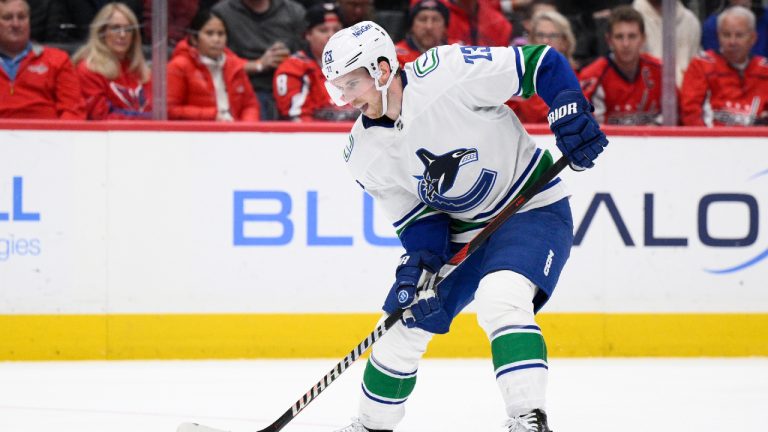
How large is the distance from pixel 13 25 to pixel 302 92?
1.14m

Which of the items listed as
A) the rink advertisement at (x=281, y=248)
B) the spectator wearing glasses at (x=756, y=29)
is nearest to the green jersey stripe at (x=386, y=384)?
the rink advertisement at (x=281, y=248)

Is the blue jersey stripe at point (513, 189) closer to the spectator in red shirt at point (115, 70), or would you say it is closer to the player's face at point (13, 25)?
the spectator in red shirt at point (115, 70)

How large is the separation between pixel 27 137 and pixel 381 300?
149 cm

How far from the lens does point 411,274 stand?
9.28 feet

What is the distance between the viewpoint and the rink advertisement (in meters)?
4.42

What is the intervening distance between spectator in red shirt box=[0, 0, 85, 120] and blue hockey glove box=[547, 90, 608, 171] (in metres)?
2.37

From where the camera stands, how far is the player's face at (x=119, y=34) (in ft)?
14.6

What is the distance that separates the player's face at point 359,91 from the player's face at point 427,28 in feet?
5.89

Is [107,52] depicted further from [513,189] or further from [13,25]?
[513,189]

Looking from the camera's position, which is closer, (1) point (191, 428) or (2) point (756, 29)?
(1) point (191, 428)

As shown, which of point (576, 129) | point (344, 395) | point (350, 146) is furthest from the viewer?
point (344, 395)

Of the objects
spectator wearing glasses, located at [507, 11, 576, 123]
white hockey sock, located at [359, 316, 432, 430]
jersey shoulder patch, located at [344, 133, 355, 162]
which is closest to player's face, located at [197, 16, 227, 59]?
spectator wearing glasses, located at [507, 11, 576, 123]

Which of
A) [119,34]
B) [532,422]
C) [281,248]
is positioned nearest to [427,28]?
[281,248]

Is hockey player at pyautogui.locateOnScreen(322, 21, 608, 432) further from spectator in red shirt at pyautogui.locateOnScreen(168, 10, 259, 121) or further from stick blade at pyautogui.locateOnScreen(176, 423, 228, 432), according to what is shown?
spectator in red shirt at pyautogui.locateOnScreen(168, 10, 259, 121)
